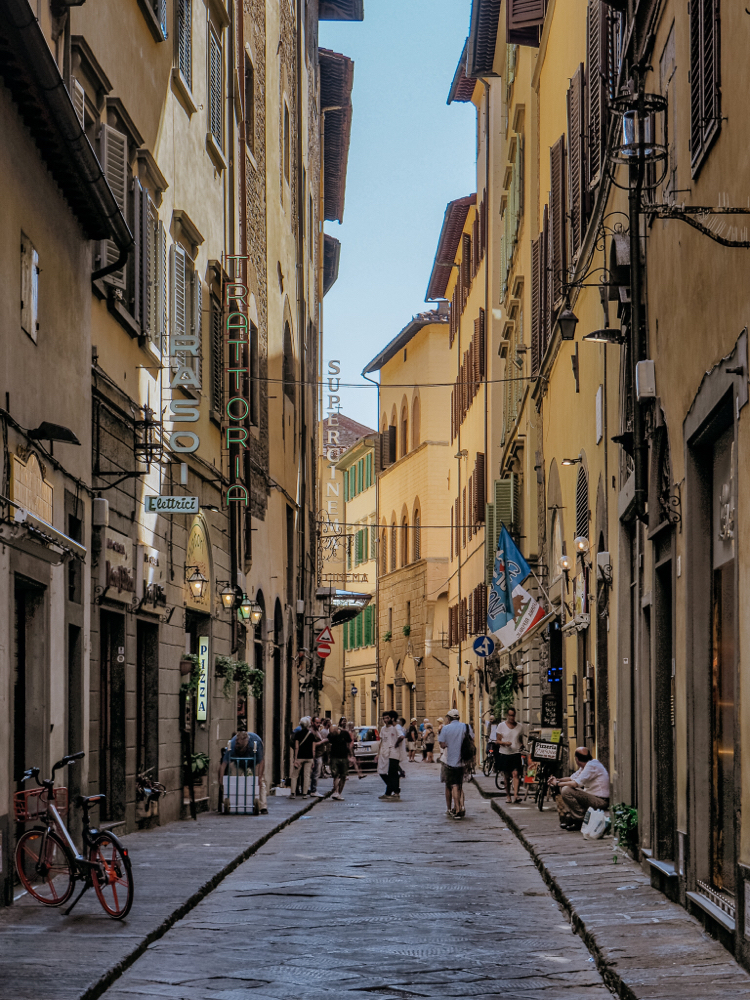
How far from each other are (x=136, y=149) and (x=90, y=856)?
9.25m

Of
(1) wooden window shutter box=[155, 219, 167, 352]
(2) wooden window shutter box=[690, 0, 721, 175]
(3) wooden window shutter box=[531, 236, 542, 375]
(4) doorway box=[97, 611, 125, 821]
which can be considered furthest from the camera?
(3) wooden window shutter box=[531, 236, 542, 375]

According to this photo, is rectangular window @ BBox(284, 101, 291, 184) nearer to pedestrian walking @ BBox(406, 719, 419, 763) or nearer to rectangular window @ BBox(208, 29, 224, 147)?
rectangular window @ BBox(208, 29, 224, 147)

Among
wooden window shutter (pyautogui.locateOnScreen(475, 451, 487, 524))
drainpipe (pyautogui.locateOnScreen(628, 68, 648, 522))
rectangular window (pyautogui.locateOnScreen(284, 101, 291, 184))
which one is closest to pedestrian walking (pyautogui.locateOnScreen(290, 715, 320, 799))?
rectangular window (pyautogui.locateOnScreen(284, 101, 291, 184))

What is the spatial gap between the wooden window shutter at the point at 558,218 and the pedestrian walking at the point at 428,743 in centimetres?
2775

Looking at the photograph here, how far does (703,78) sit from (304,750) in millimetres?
17894

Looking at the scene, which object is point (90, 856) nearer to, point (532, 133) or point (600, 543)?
point (600, 543)

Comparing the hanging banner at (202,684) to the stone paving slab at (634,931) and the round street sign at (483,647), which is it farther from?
the round street sign at (483,647)

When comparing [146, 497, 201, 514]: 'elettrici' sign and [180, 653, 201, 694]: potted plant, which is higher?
[146, 497, 201, 514]: 'elettrici' sign

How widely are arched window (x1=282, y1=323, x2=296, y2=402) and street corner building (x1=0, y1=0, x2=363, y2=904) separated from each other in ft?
0.35

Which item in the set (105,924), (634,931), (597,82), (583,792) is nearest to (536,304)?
(597,82)

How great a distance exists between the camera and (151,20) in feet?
56.8

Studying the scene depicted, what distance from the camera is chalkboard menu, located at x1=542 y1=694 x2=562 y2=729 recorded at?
2264 centimetres

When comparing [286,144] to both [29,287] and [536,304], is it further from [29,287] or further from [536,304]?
[29,287]

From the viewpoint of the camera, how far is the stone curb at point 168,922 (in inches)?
302
